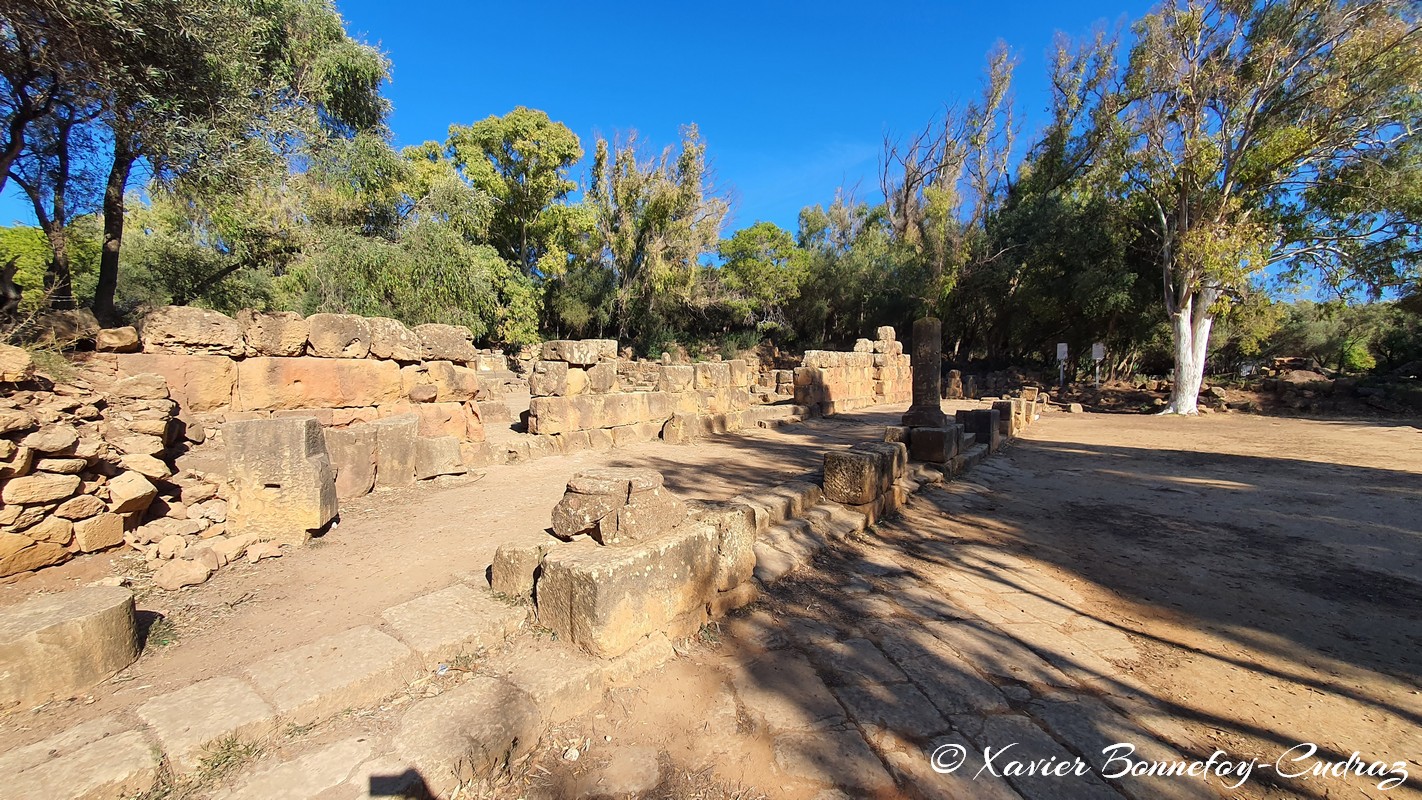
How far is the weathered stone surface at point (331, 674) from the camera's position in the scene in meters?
2.34

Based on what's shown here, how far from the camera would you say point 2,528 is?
348 centimetres

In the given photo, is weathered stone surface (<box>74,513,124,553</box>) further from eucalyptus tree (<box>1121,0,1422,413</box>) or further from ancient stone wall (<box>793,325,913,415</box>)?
eucalyptus tree (<box>1121,0,1422,413</box>)

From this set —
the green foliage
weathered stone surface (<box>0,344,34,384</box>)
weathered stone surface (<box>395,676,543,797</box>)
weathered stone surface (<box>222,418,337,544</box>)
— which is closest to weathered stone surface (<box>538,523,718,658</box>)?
weathered stone surface (<box>395,676,543,797</box>)

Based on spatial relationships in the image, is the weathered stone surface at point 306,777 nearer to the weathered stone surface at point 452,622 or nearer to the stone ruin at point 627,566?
the weathered stone surface at point 452,622

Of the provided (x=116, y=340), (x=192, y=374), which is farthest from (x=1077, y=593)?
(x=116, y=340)

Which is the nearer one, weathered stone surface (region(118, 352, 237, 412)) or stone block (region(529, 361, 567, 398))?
weathered stone surface (region(118, 352, 237, 412))

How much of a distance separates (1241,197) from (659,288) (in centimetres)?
1970

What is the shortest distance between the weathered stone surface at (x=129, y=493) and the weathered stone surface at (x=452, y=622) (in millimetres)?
2721

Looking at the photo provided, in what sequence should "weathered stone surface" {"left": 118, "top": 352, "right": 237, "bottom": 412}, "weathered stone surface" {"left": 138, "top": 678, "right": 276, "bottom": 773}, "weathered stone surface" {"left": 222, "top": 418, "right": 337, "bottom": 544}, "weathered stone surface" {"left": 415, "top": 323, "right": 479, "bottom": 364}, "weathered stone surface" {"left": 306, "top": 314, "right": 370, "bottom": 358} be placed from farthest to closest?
"weathered stone surface" {"left": 415, "top": 323, "right": 479, "bottom": 364} → "weathered stone surface" {"left": 306, "top": 314, "right": 370, "bottom": 358} → "weathered stone surface" {"left": 118, "top": 352, "right": 237, "bottom": 412} → "weathered stone surface" {"left": 222, "top": 418, "right": 337, "bottom": 544} → "weathered stone surface" {"left": 138, "top": 678, "right": 276, "bottom": 773}

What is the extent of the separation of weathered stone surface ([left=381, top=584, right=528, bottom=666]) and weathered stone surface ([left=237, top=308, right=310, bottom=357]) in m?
5.29

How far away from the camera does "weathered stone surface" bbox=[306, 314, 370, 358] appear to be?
7.00 m

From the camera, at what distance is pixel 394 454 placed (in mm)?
6180

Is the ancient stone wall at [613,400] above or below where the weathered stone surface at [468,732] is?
above

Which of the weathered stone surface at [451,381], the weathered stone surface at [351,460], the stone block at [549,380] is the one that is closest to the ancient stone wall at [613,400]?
the stone block at [549,380]
